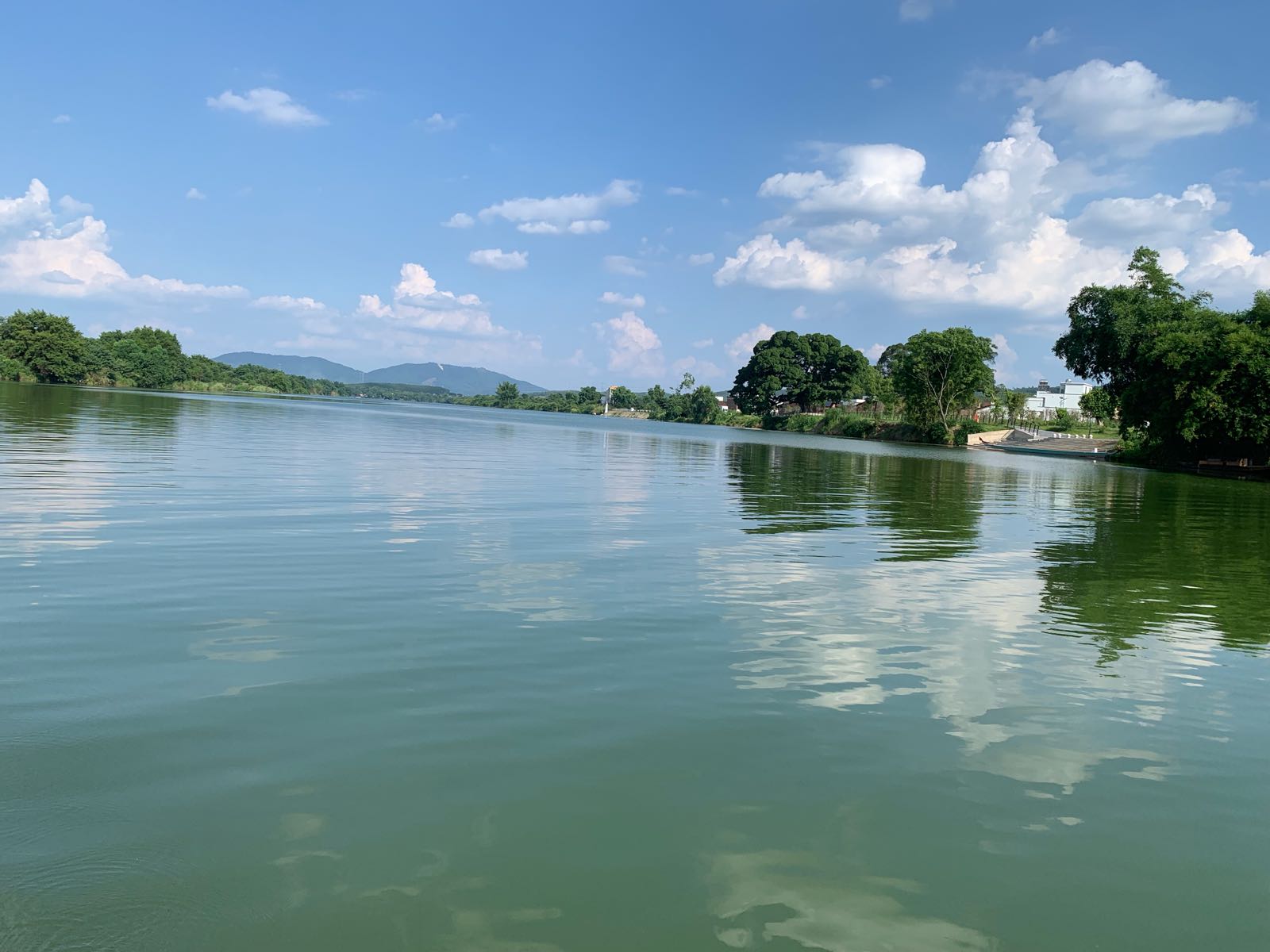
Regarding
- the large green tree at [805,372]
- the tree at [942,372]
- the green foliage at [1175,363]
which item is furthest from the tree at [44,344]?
the green foliage at [1175,363]

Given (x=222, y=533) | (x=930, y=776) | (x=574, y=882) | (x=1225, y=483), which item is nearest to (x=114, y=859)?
(x=574, y=882)

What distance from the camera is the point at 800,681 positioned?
723cm

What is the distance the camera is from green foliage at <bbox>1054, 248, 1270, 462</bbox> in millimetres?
46219

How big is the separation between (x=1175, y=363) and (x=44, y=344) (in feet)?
416

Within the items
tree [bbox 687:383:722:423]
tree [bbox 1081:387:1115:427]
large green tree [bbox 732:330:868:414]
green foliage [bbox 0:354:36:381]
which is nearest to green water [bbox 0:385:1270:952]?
tree [bbox 1081:387:1115:427]

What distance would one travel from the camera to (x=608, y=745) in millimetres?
5645

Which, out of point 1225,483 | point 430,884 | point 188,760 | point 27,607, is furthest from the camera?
point 1225,483

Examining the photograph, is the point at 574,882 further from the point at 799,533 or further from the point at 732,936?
the point at 799,533

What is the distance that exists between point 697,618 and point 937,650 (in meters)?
2.38

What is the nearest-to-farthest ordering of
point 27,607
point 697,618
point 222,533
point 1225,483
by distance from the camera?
point 27,607
point 697,618
point 222,533
point 1225,483

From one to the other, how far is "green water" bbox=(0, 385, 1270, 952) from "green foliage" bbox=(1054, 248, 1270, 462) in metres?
39.9

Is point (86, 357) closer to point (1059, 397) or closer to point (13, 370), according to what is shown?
point (13, 370)

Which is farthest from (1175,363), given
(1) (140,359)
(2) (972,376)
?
(1) (140,359)

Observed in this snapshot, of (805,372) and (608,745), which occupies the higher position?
(805,372)
